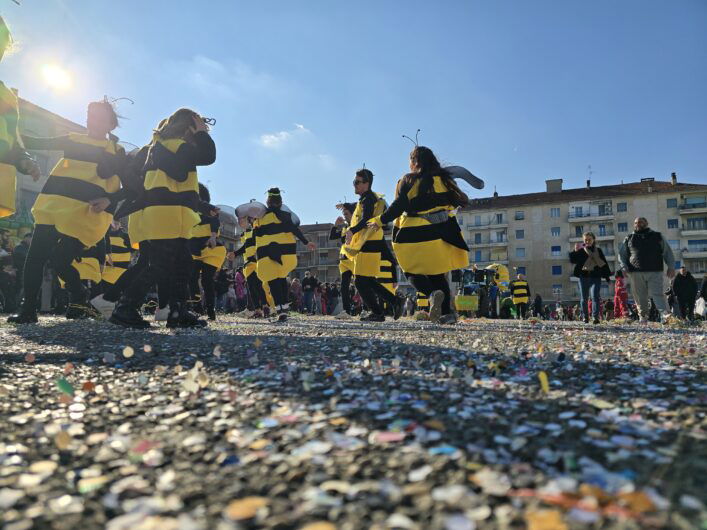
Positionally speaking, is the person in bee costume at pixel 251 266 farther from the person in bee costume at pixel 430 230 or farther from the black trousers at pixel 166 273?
the black trousers at pixel 166 273

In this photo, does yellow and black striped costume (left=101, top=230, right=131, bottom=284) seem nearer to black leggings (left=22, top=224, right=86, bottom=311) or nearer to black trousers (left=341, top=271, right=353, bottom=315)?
black leggings (left=22, top=224, right=86, bottom=311)

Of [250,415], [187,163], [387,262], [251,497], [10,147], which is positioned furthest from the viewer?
[387,262]

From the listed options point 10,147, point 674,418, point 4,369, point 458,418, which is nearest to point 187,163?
point 10,147

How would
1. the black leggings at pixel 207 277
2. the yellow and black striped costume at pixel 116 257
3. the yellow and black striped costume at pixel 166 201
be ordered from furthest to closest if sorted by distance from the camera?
1. the yellow and black striped costume at pixel 116 257
2. the black leggings at pixel 207 277
3. the yellow and black striped costume at pixel 166 201

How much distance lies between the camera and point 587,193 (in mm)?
71688

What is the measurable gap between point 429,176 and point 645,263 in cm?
533

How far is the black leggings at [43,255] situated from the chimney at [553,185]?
7677 centimetres

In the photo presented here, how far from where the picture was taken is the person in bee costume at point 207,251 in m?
9.23

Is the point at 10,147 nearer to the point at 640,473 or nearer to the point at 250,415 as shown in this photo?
the point at 250,415

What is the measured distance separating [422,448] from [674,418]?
2.97 ft

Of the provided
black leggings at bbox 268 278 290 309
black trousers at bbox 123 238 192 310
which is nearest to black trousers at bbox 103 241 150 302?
black trousers at bbox 123 238 192 310

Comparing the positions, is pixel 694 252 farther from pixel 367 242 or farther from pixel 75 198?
pixel 75 198

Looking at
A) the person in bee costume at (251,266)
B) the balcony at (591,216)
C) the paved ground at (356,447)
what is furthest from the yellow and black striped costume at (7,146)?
the balcony at (591,216)

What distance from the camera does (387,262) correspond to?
9.92 m
